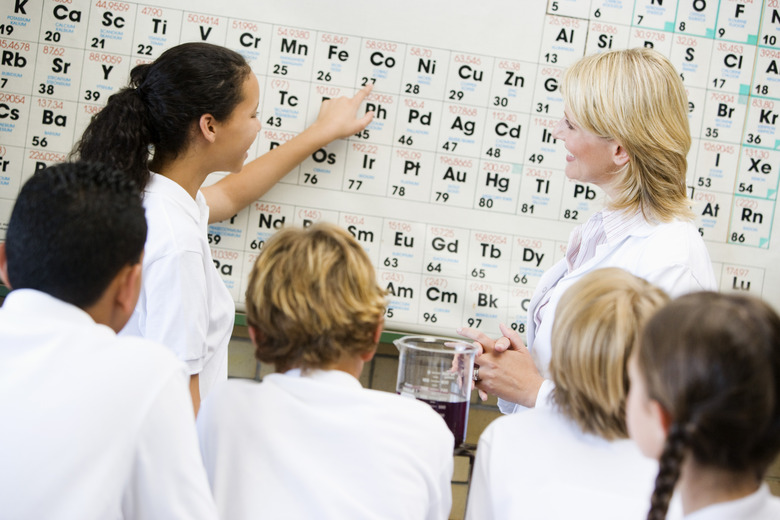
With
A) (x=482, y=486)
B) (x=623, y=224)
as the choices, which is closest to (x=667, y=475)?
(x=482, y=486)

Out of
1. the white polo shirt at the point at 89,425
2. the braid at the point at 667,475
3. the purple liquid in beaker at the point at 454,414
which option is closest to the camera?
the braid at the point at 667,475

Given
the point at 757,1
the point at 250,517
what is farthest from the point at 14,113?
the point at 757,1

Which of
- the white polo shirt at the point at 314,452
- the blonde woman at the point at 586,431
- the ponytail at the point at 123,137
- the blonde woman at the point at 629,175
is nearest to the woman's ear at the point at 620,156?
the blonde woman at the point at 629,175

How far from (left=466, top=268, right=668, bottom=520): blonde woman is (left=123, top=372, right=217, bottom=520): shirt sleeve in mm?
432

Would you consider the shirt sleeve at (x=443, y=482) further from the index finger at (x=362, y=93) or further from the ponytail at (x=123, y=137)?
the index finger at (x=362, y=93)

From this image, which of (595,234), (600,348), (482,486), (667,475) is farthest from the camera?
(595,234)

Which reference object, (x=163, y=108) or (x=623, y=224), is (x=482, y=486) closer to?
(x=623, y=224)

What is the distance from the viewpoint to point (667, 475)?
74cm

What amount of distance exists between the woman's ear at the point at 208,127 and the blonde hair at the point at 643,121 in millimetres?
808

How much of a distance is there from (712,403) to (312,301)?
56 cm

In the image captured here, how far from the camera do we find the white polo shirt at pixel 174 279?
1.37 metres

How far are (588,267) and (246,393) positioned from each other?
2.94 feet

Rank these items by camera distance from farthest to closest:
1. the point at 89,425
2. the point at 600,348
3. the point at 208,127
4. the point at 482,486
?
1. the point at 208,127
2. the point at 482,486
3. the point at 600,348
4. the point at 89,425

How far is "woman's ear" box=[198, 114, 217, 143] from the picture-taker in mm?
1535
